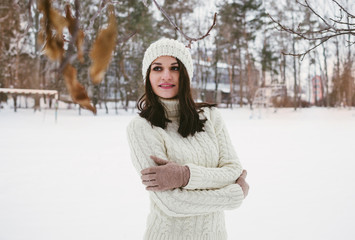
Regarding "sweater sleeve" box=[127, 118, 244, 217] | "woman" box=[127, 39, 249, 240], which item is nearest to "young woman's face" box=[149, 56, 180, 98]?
"woman" box=[127, 39, 249, 240]

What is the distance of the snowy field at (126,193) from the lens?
2.75 metres

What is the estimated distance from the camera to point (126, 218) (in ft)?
9.91

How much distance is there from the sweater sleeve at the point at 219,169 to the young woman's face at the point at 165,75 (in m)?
0.25

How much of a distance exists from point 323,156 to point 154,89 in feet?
17.5

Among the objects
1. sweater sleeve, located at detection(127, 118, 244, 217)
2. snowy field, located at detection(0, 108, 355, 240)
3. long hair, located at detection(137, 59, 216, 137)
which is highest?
long hair, located at detection(137, 59, 216, 137)

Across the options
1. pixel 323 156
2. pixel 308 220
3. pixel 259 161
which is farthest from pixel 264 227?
pixel 323 156

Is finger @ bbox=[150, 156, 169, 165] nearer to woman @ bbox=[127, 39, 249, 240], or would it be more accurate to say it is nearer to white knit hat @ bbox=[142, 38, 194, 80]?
woman @ bbox=[127, 39, 249, 240]

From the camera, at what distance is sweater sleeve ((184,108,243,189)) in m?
1.03

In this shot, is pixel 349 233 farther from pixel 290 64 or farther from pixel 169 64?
pixel 290 64

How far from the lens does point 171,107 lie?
1.23m

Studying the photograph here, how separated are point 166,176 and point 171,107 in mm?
360

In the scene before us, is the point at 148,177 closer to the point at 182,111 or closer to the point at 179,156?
the point at 179,156

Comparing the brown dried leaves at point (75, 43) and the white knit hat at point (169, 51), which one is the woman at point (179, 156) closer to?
the white knit hat at point (169, 51)

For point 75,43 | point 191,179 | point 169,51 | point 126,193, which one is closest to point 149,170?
point 191,179
